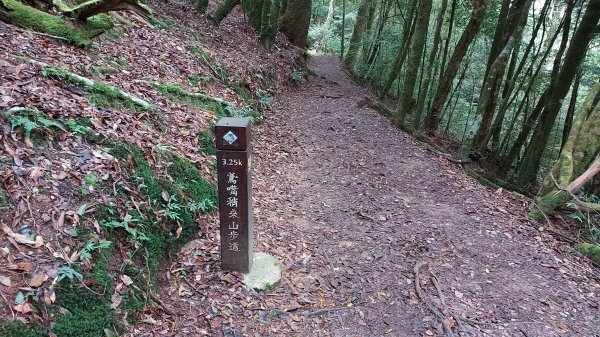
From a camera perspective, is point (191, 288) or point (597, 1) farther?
point (597, 1)

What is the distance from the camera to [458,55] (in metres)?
11.2

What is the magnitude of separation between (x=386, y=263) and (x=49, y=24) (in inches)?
235

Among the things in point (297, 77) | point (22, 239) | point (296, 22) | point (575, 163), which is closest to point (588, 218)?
point (575, 163)

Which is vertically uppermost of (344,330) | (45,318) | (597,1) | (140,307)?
(597,1)

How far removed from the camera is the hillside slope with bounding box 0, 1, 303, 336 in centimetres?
282

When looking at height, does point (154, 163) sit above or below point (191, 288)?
above

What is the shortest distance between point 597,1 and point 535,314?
6.52 metres

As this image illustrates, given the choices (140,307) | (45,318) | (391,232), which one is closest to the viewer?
(45,318)

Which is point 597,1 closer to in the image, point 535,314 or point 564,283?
point 564,283

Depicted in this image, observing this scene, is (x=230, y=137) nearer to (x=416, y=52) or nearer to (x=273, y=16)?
(x=416, y=52)

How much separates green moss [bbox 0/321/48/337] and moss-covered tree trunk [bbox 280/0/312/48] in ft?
54.6

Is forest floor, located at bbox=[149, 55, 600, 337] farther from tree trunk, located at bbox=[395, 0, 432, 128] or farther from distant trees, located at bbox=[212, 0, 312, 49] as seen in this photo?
distant trees, located at bbox=[212, 0, 312, 49]

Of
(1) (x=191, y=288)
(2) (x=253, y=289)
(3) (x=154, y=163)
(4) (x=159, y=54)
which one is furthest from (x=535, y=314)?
(4) (x=159, y=54)

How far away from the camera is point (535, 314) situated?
430cm
